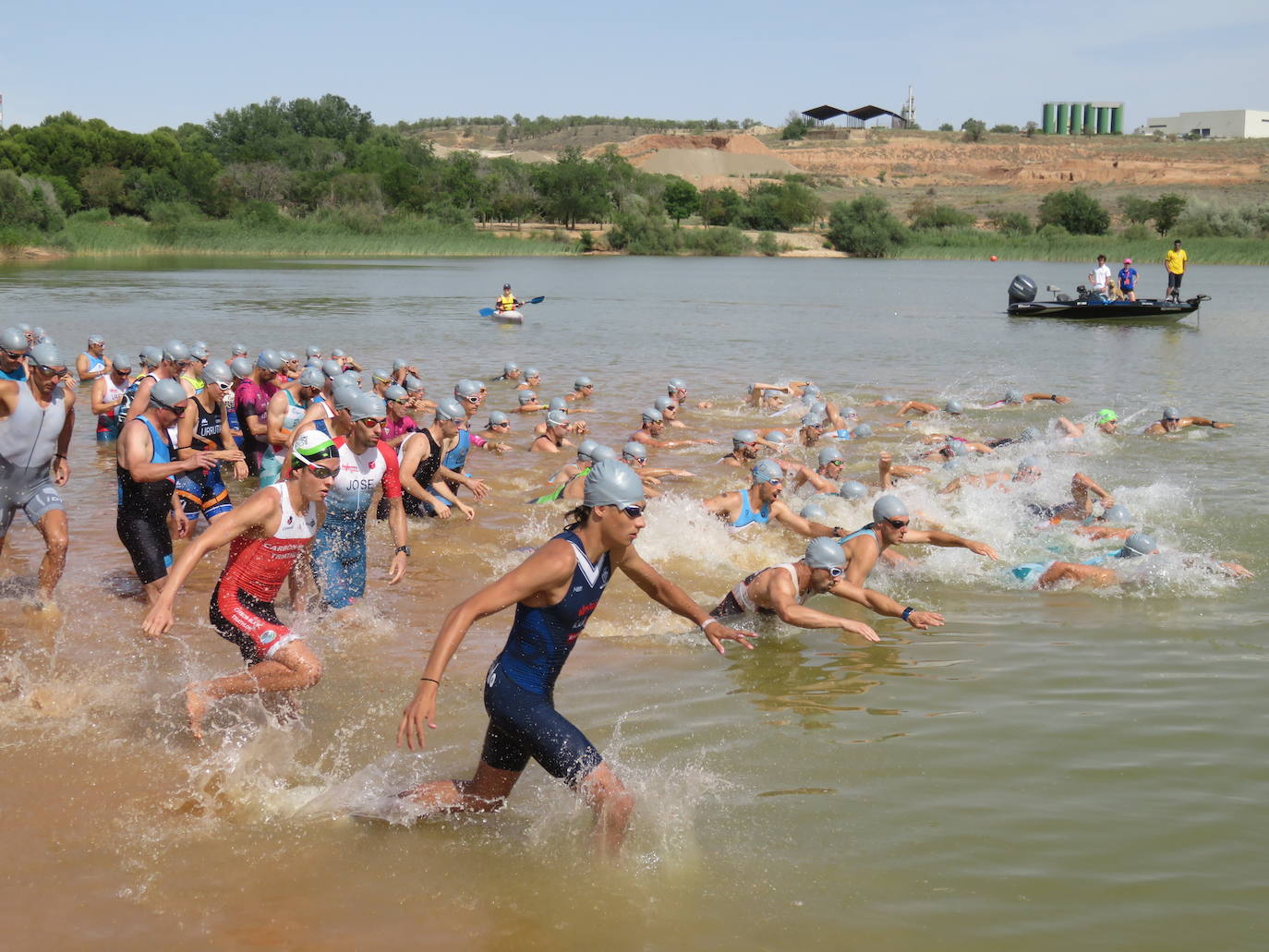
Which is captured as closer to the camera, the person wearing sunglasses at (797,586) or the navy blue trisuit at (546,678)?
the navy blue trisuit at (546,678)

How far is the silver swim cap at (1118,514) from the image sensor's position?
11039 mm

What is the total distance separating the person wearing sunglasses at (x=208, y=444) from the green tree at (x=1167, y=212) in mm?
67157

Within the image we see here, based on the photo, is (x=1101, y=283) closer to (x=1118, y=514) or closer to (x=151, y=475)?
(x=1118, y=514)

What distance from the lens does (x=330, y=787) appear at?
214 inches

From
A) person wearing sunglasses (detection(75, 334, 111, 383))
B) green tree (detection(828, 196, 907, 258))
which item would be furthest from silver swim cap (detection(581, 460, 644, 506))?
green tree (detection(828, 196, 907, 258))

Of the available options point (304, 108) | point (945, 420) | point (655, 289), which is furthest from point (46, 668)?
point (304, 108)

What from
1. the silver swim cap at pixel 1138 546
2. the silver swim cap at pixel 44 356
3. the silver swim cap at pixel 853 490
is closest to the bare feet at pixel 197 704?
the silver swim cap at pixel 44 356

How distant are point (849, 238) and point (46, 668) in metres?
69.2

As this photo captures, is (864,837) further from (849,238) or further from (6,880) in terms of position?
(849,238)

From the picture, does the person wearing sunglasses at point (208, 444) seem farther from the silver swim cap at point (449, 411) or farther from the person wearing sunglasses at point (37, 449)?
the silver swim cap at point (449, 411)

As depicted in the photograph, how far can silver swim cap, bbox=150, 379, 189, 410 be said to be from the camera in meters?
7.30

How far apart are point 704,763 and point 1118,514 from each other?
690 cm

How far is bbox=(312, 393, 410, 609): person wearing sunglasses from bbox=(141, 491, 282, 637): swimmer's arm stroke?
1335 millimetres

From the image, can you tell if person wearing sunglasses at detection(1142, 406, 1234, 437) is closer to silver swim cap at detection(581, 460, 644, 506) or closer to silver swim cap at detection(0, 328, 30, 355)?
silver swim cap at detection(581, 460, 644, 506)
